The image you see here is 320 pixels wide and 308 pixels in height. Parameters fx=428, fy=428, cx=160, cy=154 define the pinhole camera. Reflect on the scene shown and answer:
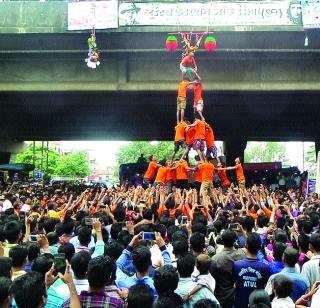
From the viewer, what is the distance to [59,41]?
16156 millimetres

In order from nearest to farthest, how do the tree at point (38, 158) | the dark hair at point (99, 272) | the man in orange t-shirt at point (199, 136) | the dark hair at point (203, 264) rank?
the dark hair at point (99, 272), the dark hair at point (203, 264), the man in orange t-shirt at point (199, 136), the tree at point (38, 158)

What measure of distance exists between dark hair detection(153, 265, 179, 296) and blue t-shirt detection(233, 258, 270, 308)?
3.72 ft

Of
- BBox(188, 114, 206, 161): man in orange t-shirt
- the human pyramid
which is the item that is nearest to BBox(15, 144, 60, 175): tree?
the human pyramid

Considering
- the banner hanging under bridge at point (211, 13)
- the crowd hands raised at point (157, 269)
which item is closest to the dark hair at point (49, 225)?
the crowd hands raised at point (157, 269)

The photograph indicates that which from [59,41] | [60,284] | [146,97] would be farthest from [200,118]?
[60,284]

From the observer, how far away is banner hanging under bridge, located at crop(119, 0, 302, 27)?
14.9m

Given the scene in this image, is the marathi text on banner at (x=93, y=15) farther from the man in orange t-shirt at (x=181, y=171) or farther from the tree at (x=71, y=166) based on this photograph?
the tree at (x=71, y=166)

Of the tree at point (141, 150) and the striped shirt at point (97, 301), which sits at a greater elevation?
the tree at point (141, 150)

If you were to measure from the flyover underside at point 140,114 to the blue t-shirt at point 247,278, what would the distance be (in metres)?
13.4

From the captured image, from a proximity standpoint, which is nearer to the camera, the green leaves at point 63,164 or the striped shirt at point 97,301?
the striped shirt at point 97,301

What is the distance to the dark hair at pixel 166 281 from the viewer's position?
11.2ft

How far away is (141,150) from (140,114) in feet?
126

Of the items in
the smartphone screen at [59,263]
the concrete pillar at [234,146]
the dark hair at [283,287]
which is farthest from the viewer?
the concrete pillar at [234,146]

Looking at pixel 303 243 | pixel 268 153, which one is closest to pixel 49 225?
pixel 303 243
